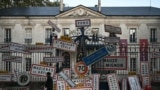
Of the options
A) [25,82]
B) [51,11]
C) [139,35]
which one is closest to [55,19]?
[51,11]

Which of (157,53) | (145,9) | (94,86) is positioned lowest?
(94,86)

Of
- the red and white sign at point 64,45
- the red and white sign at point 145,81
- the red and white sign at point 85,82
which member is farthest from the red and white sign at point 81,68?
the red and white sign at point 145,81

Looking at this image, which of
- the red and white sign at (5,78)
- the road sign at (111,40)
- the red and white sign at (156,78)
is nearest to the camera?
the road sign at (111,40)

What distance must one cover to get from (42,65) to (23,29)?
3331 centimetres

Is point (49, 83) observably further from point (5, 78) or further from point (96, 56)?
point (5, 78)

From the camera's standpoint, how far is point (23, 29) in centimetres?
4659

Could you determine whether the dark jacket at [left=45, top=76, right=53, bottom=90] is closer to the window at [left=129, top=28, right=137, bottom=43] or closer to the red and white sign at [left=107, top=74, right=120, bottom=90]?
the red and white sign at [left=107, top=74, right=120, bottom=90]

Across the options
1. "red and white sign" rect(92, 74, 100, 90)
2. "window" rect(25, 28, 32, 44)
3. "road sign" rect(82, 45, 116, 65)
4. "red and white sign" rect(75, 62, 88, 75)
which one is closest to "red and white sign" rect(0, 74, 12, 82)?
"red and white sign" rect(75, 62, 88, 75)

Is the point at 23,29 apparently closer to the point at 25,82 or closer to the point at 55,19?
the point at 55,19

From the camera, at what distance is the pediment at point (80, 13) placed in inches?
1815

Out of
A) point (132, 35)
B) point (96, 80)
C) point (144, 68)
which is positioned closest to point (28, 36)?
point (132, 35)

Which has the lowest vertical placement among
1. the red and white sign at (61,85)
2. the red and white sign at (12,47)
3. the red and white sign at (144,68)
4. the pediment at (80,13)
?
the red and white sign at (61,85)

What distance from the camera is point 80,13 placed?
4619cm

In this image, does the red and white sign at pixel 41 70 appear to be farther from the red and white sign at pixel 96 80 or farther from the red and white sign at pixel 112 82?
the red and white sign at pixel 112 82
